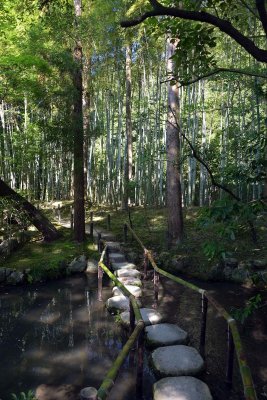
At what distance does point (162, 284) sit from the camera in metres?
7.15

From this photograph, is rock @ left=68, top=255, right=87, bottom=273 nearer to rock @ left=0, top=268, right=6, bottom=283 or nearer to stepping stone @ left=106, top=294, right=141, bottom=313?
rock @ left=0, top=268, right=6, bottom=283

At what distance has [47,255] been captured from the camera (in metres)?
8.42

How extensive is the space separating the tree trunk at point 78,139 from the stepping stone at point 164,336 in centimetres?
523

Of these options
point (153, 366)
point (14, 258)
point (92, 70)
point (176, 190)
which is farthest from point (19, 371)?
point (92, 70)

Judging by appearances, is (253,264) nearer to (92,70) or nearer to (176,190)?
(176,190)

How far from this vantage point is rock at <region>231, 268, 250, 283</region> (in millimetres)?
7029

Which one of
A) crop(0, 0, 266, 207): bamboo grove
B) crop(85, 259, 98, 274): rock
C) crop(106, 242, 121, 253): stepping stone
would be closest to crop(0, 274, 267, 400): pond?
crop(85, 259, 98, 274): rock

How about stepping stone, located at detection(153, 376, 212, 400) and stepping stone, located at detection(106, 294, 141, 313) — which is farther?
stepping stone, located at detection(106, 294, 141, 313)

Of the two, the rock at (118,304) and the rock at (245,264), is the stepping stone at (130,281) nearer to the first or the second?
the rock at (118,304)

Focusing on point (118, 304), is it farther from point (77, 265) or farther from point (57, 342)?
point (77, 265)

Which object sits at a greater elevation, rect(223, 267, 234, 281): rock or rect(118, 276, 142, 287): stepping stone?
Answer: rect(118, 276, 142, 287): stepping stone

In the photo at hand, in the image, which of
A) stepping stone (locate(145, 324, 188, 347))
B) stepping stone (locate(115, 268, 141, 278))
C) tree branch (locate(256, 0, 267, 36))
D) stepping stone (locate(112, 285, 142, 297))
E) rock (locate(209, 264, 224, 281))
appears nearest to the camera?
tree branch (locate(256, 0, 267, 36))

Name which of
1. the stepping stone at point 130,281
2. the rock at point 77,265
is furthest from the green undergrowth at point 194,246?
the rock at point 77,265

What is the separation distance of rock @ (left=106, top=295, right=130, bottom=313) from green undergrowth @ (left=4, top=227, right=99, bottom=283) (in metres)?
2.41
